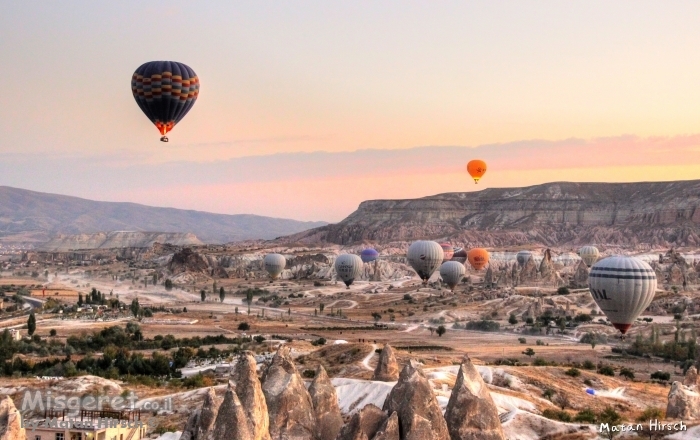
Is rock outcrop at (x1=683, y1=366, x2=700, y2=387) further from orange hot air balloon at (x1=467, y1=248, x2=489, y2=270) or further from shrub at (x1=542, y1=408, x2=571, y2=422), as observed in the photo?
orange hot air balloon at (x1=467, y1=248, x2=489, y2=270)

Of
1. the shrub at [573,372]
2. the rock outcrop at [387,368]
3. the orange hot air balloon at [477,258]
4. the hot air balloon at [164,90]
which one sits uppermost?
the hot air balloon at [164,90]

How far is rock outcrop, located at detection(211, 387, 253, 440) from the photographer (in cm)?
1513

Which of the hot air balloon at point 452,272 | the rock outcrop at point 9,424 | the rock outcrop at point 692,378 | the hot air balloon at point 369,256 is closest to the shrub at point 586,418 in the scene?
the rock outcrop at point 692,378

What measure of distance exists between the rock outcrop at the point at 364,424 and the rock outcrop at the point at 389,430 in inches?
6.6

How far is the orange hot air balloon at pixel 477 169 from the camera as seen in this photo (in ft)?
318

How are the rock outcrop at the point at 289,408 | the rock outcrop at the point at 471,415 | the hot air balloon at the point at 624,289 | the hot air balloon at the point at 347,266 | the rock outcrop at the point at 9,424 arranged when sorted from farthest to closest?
the hot air balloon at the point at 347,266 → the hot air balloon at the point at 624,289 → the rock outcrop at the point at 289,408 → the rock outcrop at the point at 9,424 → the rock outcrop at the point at 471,415

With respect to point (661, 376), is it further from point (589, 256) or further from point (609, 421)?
point (589, 256)

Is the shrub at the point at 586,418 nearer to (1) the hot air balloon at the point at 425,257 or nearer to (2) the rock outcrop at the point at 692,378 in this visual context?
(2) the rock outcrop at the point at 692,378

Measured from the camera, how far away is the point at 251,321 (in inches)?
2923

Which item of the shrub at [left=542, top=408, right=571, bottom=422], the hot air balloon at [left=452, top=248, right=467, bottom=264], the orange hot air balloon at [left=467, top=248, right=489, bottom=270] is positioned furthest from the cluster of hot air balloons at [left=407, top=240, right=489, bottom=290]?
the shrub at [left=542, top=408, right=571, bottom=422]

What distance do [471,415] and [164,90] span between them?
38042 mm

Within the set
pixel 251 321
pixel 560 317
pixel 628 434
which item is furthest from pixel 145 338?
pixel 628 434

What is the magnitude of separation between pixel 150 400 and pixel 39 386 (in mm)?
5824

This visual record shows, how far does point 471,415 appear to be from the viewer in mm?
17016
